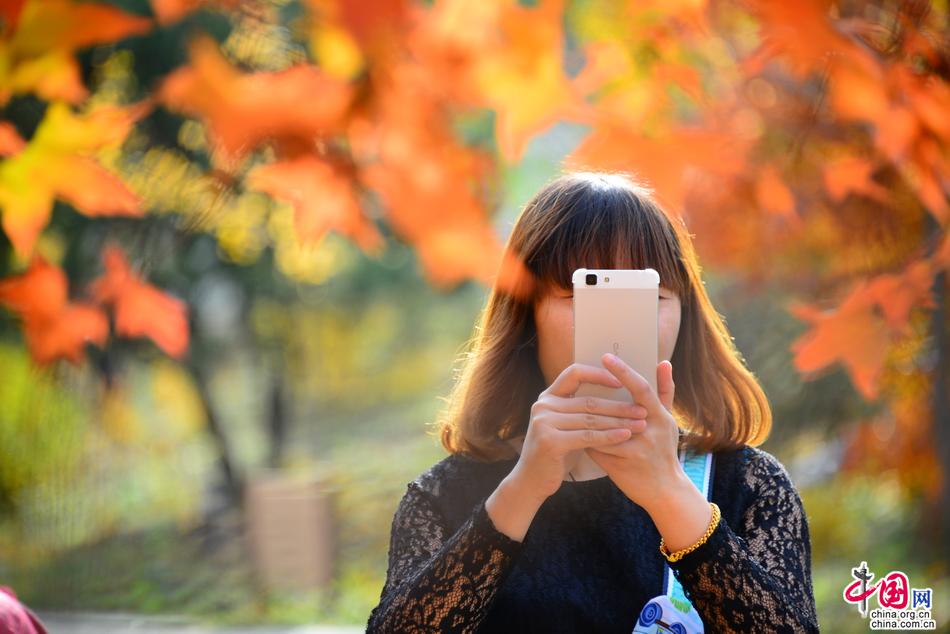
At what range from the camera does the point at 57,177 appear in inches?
63.4

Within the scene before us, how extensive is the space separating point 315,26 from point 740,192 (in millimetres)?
2305

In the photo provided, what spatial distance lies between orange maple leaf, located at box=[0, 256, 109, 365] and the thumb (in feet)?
4.51

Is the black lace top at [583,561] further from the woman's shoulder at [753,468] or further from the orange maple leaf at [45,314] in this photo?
the orange maple leaf at [45,314]

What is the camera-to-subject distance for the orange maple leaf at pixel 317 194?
1.61 metres

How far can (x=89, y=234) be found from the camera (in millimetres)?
4207

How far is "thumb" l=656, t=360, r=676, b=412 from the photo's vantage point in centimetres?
122

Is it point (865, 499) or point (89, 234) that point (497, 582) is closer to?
point (89, 234)

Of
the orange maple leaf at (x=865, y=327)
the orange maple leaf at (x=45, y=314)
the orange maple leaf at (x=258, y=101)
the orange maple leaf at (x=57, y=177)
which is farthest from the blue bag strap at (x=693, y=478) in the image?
the orange maple leaf at (x=45, y=314)

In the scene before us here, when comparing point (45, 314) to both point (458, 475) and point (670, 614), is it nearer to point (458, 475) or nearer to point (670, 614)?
point (458, 475)

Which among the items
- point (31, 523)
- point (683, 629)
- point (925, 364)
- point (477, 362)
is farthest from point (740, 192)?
point (31, 523)

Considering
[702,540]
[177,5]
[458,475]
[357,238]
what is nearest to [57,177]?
[177,5]

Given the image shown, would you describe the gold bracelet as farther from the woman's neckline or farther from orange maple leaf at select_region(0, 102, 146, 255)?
orange maple leaf at select_region(0, 102, 146, 255)

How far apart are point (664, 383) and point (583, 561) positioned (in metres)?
0.33

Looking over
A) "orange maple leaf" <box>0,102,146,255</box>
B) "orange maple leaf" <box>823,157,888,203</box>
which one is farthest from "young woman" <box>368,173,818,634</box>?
"orange maple leaf" <box>823,157,888,203</box>
